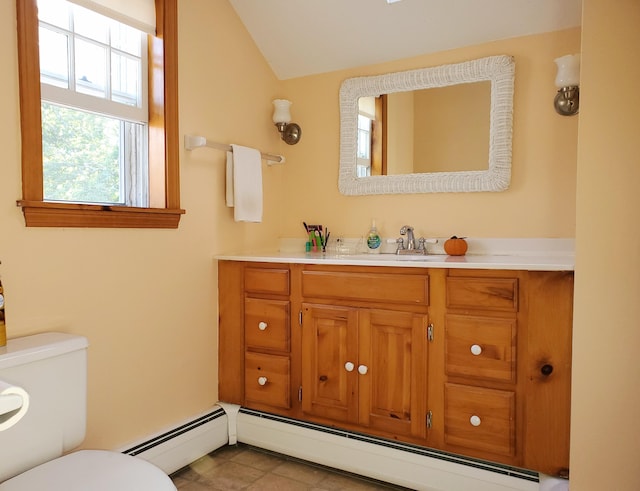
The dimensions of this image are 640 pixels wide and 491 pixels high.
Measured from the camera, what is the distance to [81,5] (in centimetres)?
172

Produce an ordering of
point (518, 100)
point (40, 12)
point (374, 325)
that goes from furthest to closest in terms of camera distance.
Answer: point (518, 100)
point (374, 325)
point (40, 12)

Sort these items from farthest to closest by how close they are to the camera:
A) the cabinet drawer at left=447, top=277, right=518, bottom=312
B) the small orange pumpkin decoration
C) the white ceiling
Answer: the small orange pumpkin decoration < the white ceiling < the cabinet drawer at left=447, top=277, right=518, bottom=312

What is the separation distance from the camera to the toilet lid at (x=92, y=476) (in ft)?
3.80

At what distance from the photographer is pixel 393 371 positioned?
1881 millimetres

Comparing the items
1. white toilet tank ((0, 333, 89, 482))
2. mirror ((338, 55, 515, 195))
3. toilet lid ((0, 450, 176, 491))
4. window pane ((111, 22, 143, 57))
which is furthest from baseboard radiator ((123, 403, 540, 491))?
window pane ((111, 22, 143, 57))

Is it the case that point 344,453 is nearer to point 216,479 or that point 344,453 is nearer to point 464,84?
point 216,479

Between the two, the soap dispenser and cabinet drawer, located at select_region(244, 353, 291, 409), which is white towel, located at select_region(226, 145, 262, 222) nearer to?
the soap dispenser

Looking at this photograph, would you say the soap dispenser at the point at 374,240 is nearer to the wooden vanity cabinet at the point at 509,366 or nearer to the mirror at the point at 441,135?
the mirror at the point at 441,135

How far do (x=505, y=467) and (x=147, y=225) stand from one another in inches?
63.1

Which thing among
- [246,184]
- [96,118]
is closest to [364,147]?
[246,184]

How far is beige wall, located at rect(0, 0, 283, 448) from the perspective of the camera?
1560mm

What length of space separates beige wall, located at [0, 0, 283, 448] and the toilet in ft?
0.72

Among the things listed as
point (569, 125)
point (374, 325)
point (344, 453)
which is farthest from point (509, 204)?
point (344, 453)

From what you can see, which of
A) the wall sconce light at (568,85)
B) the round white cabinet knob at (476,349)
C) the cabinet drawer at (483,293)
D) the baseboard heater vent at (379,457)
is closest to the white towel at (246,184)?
the baseboard heater vent at (379,457)
